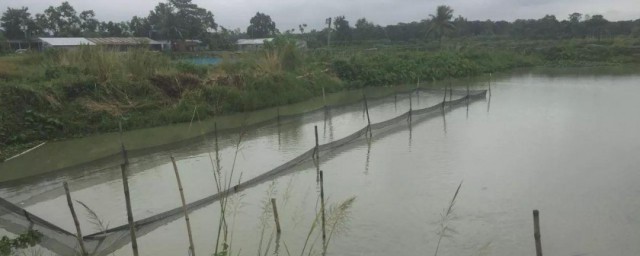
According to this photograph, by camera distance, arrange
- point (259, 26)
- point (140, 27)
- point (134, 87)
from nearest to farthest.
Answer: point (134, 87), point (140, 27), point (259, 26)

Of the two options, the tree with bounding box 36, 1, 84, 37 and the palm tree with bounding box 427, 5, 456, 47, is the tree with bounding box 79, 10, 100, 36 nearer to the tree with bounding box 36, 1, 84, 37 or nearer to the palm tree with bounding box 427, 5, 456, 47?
the tree with bounding box 36, 1, 84, 37

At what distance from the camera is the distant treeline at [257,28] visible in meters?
31.3

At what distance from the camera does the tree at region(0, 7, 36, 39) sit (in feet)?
101

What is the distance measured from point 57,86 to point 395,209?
24.0 ft

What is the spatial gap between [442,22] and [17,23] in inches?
1095

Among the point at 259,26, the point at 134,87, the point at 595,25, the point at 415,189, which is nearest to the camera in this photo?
the point at 415,189

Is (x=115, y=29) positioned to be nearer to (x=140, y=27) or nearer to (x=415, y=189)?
(x=140, y=27)

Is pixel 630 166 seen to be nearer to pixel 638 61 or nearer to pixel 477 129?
pixel 477 129

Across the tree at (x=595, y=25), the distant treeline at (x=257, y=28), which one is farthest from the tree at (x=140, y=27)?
the tree at (x=595, y=25)

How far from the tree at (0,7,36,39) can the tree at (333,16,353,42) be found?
20950mm

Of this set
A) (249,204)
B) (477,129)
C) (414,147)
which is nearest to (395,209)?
(249,204)

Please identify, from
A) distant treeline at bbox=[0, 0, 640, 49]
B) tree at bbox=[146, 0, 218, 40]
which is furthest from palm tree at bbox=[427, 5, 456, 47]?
tree at bbox=[146, 0, 218, 40]

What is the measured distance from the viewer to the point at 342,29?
3919cm

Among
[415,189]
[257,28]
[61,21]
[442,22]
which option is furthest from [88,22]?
[415,189]
